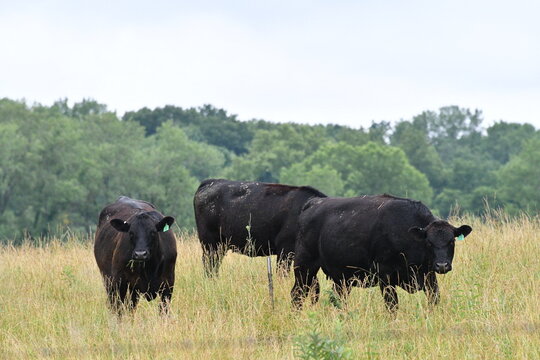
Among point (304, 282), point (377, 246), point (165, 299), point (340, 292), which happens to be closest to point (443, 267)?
point (377, 246)

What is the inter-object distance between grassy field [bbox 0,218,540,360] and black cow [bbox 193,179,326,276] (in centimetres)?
28

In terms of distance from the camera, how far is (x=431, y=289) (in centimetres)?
1016

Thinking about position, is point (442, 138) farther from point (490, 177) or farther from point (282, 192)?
point (282, 192)

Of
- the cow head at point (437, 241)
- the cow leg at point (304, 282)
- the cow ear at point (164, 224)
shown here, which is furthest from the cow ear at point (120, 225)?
the cow head at point (437, 241)

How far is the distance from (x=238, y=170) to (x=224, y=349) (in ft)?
256

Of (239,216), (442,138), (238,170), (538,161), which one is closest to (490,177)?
(538,161)

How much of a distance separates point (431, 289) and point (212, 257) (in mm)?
4777

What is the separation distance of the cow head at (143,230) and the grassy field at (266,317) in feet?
2.37

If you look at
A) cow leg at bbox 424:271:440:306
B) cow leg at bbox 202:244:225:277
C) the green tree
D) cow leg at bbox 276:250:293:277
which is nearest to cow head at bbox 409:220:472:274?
cow leg at bbox 424:271:440:306

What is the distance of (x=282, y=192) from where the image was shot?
1395 cm

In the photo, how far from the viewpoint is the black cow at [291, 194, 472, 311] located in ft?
33.1

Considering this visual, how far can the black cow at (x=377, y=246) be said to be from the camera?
33.1 feet

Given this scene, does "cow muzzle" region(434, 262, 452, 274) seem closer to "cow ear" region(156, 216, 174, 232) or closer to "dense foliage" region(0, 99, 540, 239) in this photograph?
"cow ear" region(156, 216, 174, 232)

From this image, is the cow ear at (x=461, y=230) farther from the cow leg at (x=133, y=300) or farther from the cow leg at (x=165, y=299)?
the cow leg at (x=133, y=300)
